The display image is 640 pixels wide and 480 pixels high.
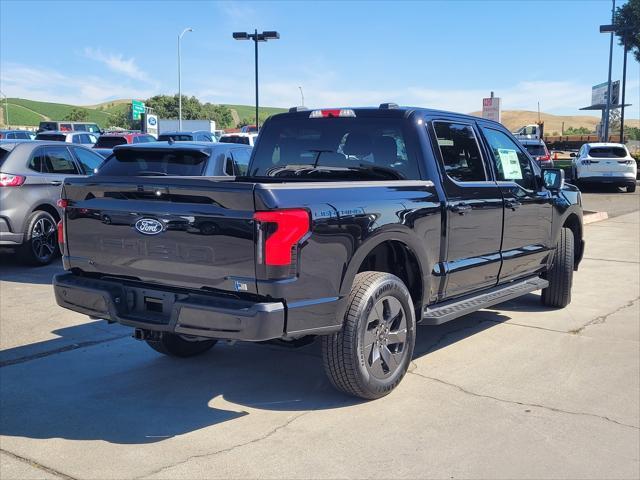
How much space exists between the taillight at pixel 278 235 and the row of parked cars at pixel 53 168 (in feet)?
12.3

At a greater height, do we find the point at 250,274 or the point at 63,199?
the point at 63,199

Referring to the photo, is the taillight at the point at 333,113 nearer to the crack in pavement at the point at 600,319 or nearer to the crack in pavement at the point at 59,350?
the crack in pavement at the point at 59,350

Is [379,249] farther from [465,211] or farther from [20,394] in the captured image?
[20,394]

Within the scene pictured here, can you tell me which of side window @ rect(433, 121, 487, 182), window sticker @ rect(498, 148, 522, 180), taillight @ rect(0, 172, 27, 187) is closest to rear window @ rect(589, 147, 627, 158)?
window sticker @ rect(498, 148, 522, 180)

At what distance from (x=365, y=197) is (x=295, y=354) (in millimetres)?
1903

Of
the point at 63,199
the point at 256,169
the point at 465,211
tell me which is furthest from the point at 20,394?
the point at 465,211

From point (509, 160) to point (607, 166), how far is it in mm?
18740

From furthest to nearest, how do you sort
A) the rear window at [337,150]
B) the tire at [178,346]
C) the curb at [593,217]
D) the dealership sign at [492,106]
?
the dealership sign at [492,106]
the curb at [593,217]
the tire at [178,346]
the rear window at [337,150]

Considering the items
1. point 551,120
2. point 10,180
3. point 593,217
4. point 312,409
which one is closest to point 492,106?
point 593,217

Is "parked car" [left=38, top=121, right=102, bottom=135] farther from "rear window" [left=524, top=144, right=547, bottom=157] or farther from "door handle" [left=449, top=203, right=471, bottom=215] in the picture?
"door handle" [left=449, top=203, right=471, bottom=215]

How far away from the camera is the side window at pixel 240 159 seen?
780cm

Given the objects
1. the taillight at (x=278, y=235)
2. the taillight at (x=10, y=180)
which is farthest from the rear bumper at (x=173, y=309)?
the taillight at (x=10, y=180)

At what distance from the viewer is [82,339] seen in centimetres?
591

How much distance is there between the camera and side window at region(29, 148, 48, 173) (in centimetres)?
926
